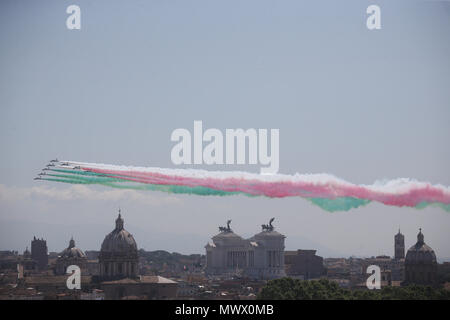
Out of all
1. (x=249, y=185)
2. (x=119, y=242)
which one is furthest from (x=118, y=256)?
(x=249, y=185)

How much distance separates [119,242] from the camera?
184750 millimetres

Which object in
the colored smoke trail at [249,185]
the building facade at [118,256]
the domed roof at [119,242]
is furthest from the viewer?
the domed roof at [119,242]

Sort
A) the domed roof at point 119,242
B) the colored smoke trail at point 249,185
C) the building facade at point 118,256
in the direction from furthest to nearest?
the domed roof at point 119,242, the building facade at point 118,256, the colored smoke trail at point 249,185

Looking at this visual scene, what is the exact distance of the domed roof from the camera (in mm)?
184250

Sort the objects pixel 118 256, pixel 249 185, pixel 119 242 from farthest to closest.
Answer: pixel 119 242 → pixel 118 256 → pixel 249 185

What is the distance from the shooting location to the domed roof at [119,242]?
184 meters

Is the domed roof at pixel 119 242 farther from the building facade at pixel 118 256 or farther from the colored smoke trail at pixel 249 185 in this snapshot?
the colored smoke trail at pixel 249 185

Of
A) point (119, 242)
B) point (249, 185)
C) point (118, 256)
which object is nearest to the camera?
point (249, 185)

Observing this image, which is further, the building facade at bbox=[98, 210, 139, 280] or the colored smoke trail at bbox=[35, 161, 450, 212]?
the building facade at bbox=[98, 210, 139, 280]

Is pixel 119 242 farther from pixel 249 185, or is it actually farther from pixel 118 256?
pixel 249 185

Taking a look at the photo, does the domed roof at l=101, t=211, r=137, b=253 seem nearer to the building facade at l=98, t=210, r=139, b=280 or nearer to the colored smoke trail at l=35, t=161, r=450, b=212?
the building facade at l=98, t=210, r=139, b=280

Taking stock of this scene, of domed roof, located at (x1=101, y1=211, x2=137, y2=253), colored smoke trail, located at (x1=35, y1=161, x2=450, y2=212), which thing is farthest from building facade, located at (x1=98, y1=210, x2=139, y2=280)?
colored smoke trail, located at (x1=35, y1=161, x2=450, y2=212)

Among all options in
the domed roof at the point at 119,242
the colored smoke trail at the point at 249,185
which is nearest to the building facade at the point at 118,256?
the domed roof at the point at 119,242

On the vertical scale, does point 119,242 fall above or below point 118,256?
above
